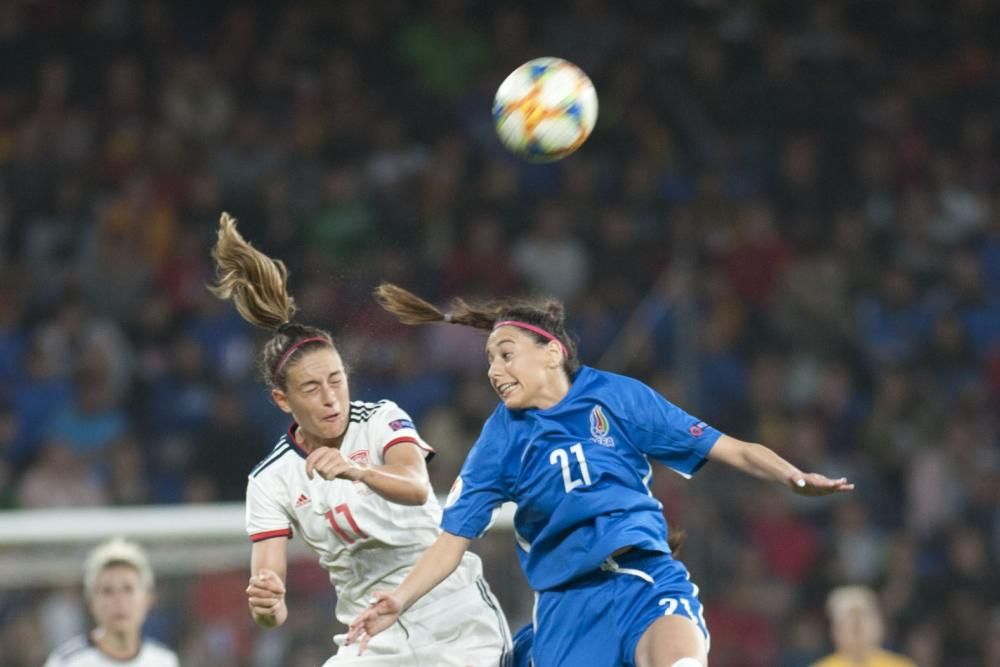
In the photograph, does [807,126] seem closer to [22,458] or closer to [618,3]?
[618,3]

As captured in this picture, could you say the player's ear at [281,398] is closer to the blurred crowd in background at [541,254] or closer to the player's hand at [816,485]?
the player's hand at [816,485]

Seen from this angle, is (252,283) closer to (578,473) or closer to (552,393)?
(552,393)

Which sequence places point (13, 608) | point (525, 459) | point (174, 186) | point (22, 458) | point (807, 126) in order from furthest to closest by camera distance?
point (807, 126) < point (174, 186) < point (22, 458) < point (13, 608) < point (525, 459)

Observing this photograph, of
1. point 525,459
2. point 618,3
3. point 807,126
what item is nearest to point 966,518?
point 807,126

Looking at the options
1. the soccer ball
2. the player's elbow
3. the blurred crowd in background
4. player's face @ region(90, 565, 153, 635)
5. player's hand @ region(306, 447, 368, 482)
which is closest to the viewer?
player's hand @ region(306, 447, 368, 482)

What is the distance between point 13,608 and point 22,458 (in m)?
1.76

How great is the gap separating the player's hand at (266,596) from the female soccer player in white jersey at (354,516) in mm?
217

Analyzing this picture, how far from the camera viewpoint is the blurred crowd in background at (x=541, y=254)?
329 inches

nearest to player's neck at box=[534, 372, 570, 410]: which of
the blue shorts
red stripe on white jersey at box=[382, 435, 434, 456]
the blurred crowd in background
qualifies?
red stripe on white jersey at box=[382, 435, 434, 456]

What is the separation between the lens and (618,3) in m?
11.6

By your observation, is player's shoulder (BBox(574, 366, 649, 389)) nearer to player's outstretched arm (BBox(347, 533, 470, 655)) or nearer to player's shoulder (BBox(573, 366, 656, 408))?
player's shoulder (BBox(573, 366, 656, 408))

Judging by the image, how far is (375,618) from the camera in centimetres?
386

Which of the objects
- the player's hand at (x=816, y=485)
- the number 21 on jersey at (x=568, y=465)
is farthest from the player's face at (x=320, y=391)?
the player's hand at (x=816, y=485)

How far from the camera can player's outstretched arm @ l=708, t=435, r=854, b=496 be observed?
4.02 m
